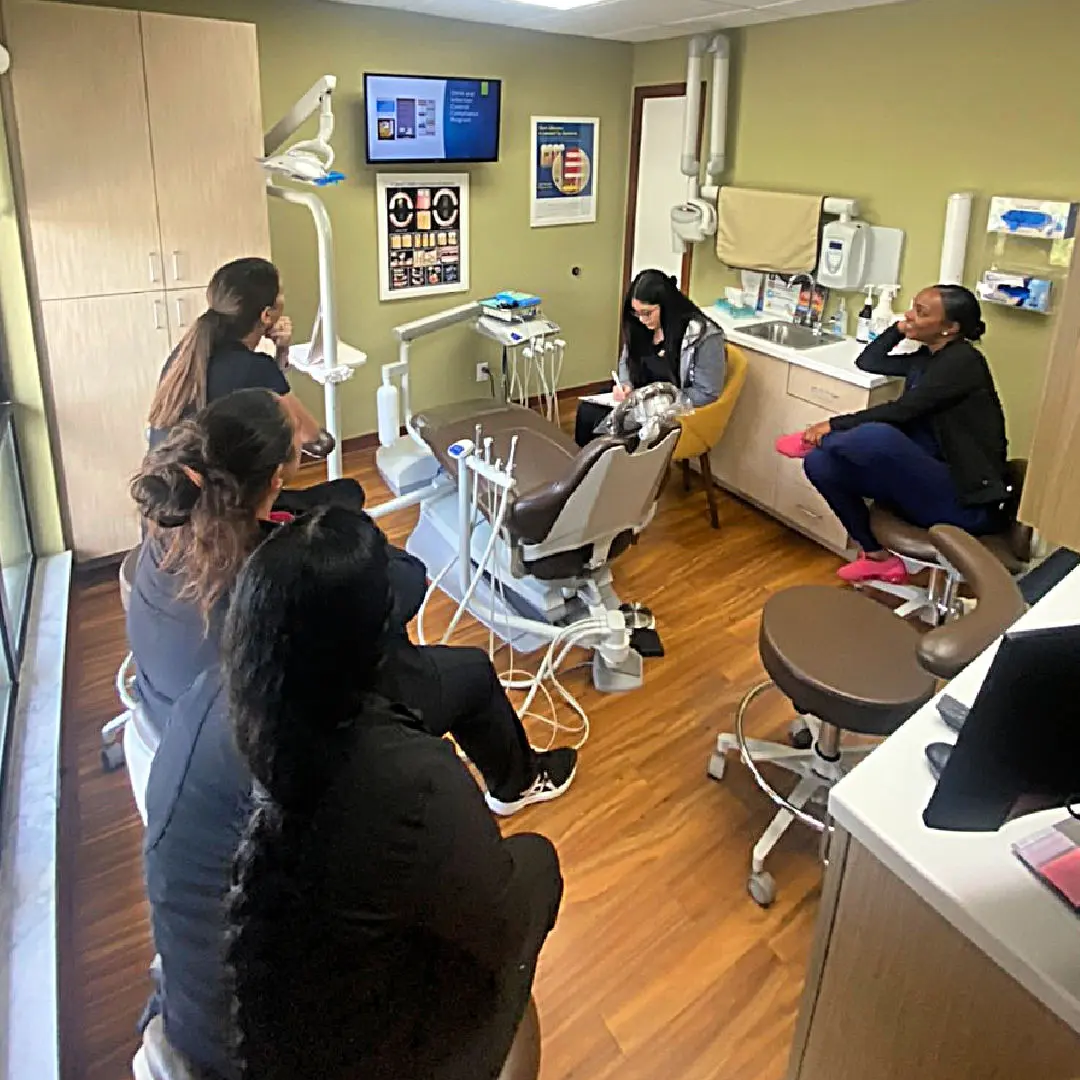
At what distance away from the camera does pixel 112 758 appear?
97.9 inches

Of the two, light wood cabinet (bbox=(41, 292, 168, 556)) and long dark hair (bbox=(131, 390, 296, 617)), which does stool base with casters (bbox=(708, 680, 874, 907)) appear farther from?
light wood cabinet (bbox=(41, 292, 168, 556))

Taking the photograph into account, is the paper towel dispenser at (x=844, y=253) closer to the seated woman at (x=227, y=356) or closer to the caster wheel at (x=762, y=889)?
the seated woman at (x=227, y=356)

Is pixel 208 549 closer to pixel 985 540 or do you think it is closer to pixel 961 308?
pixel 985 540

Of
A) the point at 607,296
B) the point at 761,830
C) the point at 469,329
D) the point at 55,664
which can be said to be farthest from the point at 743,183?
the point at 55,664

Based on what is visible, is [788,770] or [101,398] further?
[101,398]

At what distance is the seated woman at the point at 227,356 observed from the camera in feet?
8.04

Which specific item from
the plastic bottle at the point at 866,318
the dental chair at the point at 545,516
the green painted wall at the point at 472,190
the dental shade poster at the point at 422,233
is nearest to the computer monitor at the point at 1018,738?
the dental chair at the point at 545,516

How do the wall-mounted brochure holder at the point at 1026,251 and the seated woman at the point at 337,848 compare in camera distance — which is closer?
the seated woman at the point at 337,848

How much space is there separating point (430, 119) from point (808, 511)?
8.21ft

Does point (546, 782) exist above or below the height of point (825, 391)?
below

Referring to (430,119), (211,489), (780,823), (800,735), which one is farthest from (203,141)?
(780,823)

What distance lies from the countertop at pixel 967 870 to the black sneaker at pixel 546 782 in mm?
1188

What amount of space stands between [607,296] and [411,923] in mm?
4880

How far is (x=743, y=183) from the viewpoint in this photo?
452 cm
